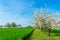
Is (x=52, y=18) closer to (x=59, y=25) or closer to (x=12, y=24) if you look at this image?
(x=59, y=25)

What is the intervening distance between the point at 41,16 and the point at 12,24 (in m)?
91.2

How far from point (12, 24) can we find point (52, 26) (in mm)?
95484

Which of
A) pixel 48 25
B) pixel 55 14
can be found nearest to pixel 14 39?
pixel 48 25

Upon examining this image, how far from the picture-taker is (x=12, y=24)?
130625 mm

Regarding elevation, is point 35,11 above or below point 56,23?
above

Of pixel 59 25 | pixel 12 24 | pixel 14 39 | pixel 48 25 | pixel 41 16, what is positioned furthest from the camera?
pixel 12 24

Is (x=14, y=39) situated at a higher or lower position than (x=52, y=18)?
lower

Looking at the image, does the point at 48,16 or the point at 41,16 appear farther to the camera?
the point at 41,16

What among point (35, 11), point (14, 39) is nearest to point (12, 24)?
point (35, 11)

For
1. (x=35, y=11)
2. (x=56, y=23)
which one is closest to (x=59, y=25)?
(x=56, y=23)

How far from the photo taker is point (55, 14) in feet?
122

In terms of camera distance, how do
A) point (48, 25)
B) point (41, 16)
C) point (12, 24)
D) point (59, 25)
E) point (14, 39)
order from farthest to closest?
point (12, 24) < point (41, 16) < point (59, 25) < point (48, 25) < point (14, 39)

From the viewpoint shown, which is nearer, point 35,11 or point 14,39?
point 14,39

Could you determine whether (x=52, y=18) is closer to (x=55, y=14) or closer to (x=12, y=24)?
(x=55, y=14)
